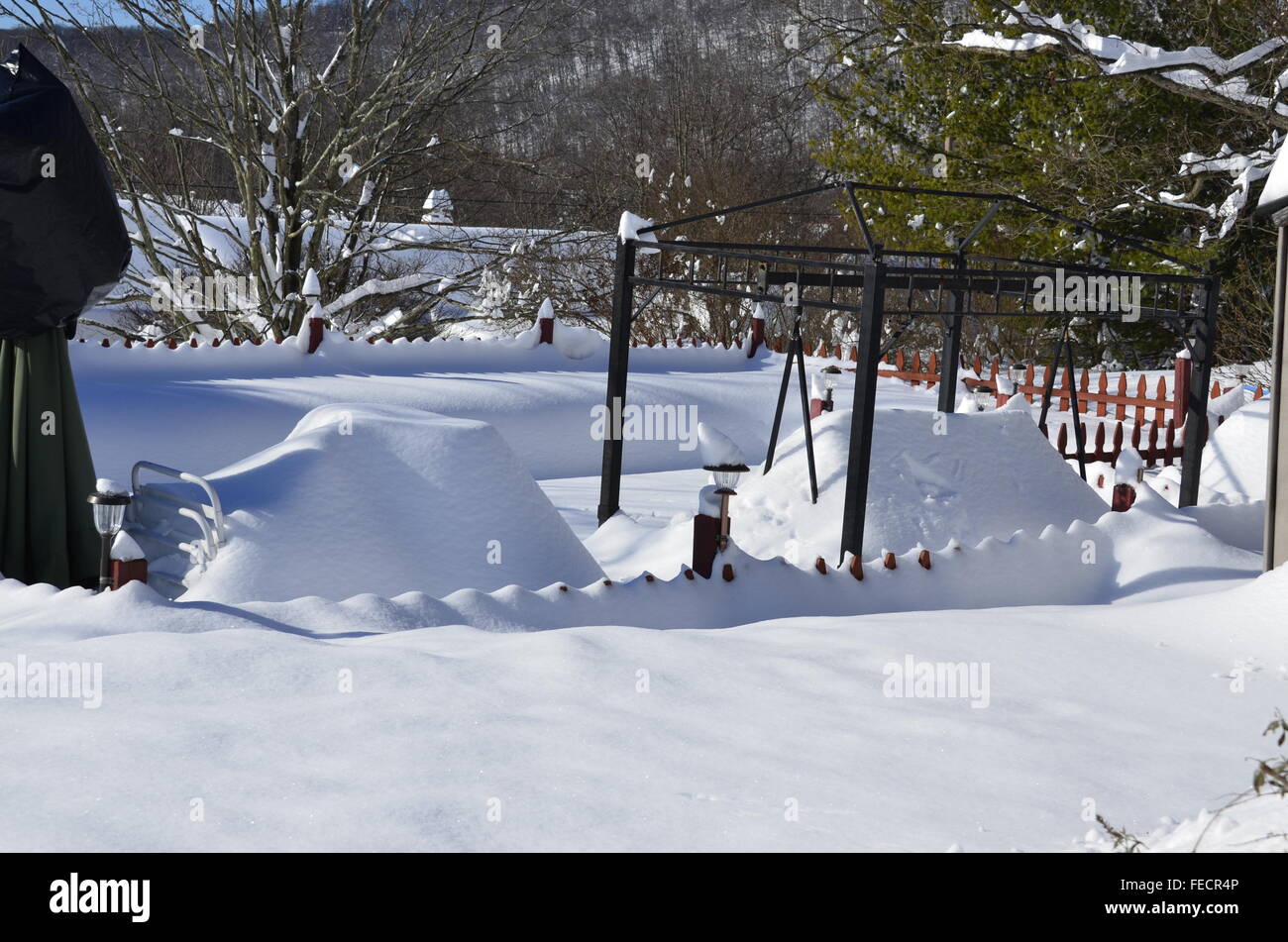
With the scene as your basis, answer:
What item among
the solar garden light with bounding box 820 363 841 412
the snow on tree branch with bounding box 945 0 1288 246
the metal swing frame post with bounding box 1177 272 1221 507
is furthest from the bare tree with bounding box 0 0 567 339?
the metal swing frame post with bounding box 1177 272 1221 507

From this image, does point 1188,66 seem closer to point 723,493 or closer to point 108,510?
point 723,493

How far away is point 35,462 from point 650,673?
172 inches

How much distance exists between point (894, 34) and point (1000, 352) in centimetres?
736

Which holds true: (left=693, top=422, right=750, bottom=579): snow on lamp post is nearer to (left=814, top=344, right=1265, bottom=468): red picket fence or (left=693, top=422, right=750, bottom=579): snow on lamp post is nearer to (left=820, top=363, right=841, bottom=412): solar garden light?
(left=814, top=344, right=1265, bottom=468): red picket fence

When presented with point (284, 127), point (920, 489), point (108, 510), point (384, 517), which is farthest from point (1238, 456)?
point (284, 127)

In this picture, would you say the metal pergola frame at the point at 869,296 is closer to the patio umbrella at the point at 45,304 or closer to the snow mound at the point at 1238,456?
the snow mound at the point at 1238,456

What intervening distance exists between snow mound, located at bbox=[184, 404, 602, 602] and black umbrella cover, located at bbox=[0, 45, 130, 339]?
1.45 metres

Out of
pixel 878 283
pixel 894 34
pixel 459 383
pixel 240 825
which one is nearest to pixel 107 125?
pixel 459 383

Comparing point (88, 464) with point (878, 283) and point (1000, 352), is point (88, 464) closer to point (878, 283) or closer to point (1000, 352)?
point (878, 283)

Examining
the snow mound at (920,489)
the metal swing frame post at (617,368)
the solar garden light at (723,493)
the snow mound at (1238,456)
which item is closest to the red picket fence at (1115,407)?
the snow mound at (1238,456)

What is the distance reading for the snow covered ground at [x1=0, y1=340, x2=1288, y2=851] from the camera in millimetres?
3410

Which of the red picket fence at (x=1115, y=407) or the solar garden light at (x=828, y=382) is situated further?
the red picket fence at (x=1115, y=407)

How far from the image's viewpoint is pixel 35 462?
279 inches

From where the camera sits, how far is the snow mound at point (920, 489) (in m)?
8.52
